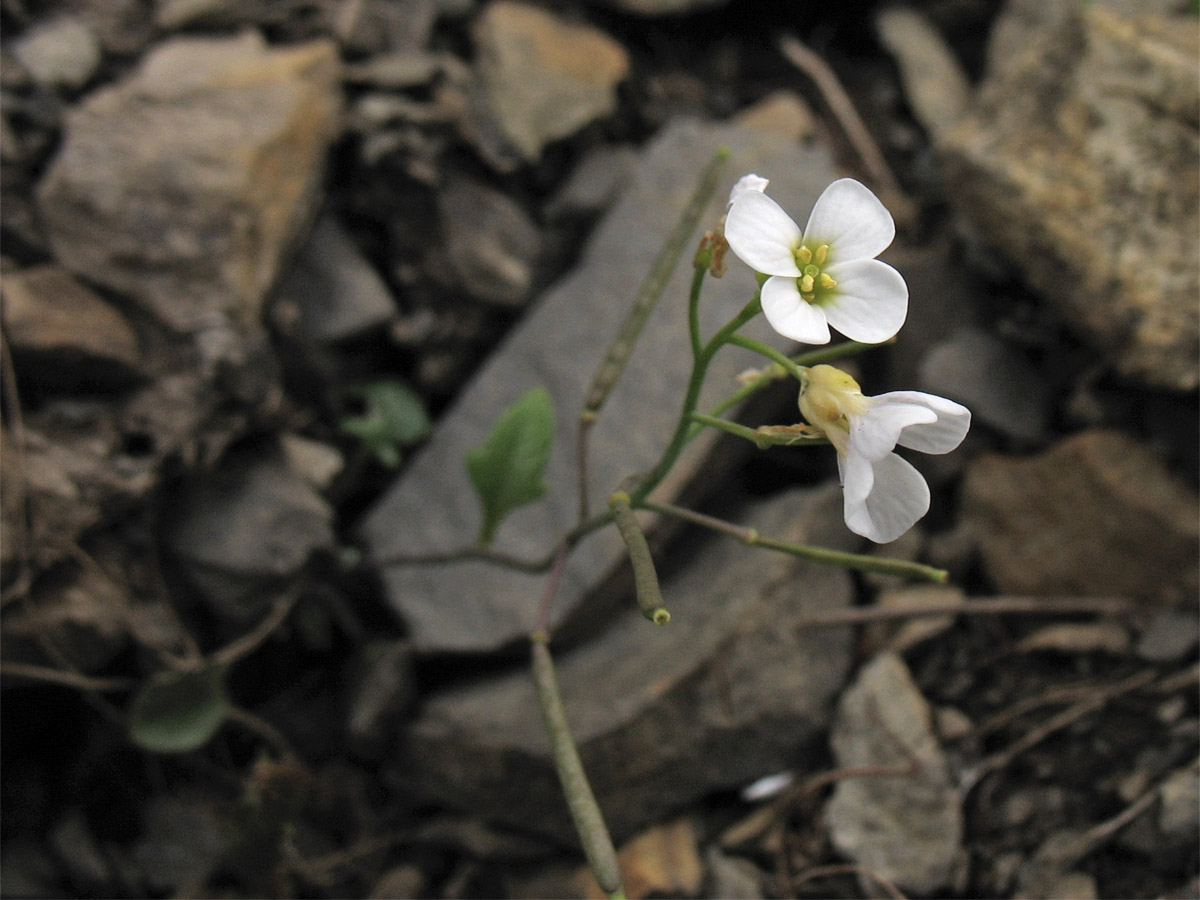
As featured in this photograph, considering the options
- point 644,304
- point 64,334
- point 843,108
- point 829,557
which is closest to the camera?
point 829,557

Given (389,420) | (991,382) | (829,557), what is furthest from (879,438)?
(389,420)

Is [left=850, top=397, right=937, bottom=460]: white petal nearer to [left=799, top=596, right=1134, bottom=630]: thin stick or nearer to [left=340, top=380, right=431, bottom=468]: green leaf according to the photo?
[left=799, top=596, right=1134, bottom=630]: thin stick

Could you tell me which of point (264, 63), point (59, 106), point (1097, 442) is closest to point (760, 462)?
point (1097, 442)

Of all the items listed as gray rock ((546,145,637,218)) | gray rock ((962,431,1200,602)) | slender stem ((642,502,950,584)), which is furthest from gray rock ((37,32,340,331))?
gray rock ((962,431,1200,602))

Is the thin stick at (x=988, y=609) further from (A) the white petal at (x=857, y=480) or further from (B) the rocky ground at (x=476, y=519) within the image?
(A) the white petal at (x=857, y=480)

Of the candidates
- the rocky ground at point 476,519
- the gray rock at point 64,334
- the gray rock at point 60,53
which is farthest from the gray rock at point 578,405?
the gray rock at point 60,53

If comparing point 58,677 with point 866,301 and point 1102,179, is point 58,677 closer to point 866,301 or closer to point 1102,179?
point 866,301
